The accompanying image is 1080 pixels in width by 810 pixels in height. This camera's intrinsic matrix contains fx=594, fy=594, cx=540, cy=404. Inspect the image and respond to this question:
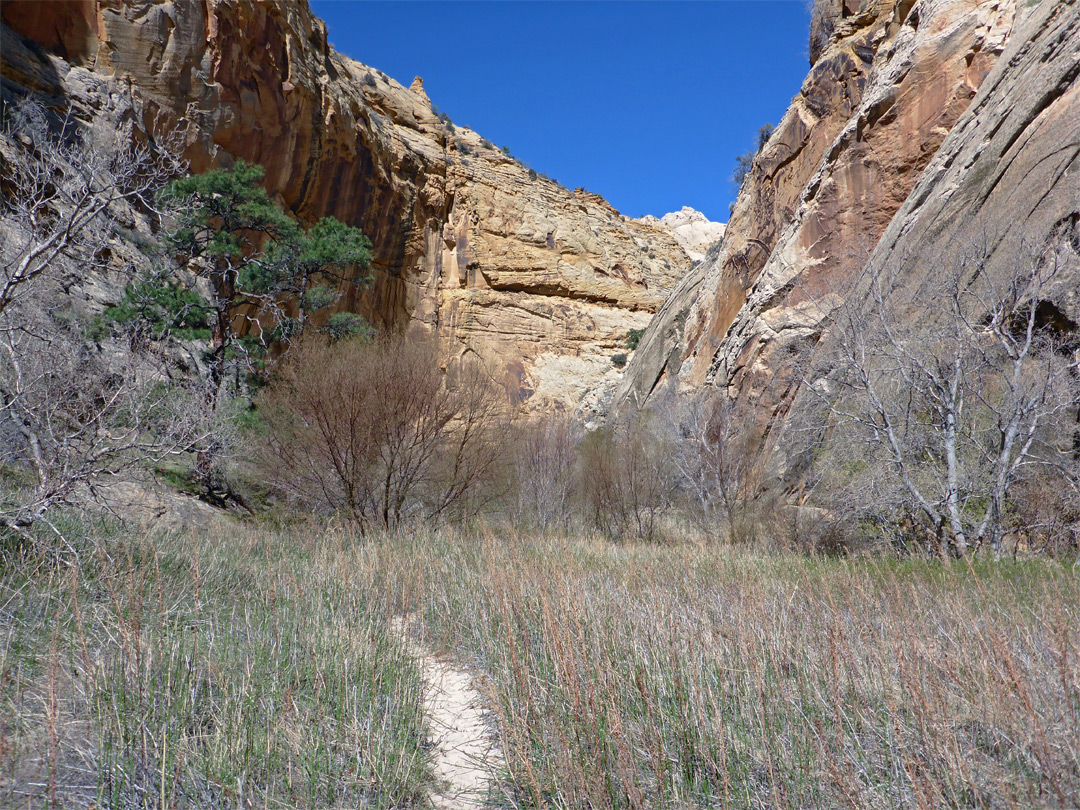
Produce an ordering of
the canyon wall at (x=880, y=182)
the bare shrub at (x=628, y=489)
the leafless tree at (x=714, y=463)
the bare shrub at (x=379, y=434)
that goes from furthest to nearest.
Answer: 1. the bare shrub at (x=628, y=489)
2. the leafless tree at (x=714, y=463)
3. the canyon wall at (x=880, y=182)
4. the bare shrub at (x=379, y=434)

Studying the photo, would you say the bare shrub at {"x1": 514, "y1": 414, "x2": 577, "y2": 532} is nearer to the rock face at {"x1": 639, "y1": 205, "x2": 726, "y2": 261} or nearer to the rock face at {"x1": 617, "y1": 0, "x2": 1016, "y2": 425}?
the rock face at {"x1": 617, "y1": 0, "x2": 1016, "y2": 425}

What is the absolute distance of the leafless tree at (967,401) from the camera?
290 inches

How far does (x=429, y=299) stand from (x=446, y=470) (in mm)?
22899

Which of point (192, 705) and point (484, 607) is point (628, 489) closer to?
point (484, 607)

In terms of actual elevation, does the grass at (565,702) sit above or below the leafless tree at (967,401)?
below

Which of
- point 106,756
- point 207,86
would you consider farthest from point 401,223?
point 106,756

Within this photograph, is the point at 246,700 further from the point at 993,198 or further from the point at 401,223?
the point at 401,223

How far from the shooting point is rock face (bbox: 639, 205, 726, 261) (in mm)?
75875

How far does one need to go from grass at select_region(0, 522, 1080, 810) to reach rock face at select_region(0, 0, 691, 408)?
1959 centimetres

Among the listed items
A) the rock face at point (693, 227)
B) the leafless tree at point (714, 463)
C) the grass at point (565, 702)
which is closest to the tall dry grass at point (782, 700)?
the grass at point (565, 702)

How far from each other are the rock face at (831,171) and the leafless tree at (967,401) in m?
4.03

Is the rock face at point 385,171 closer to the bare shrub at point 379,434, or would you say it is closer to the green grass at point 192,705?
the bare shrub at point 379,434

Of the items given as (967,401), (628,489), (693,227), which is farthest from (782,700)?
(693,227)

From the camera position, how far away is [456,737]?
128 inches
